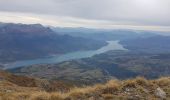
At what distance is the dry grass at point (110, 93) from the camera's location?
14.2m

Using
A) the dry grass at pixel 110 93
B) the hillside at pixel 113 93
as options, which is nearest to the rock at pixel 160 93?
the hillside at pixel 113 93

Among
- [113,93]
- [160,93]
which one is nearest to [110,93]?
[113,93]

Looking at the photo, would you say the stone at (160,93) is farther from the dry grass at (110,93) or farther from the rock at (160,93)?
the dry grass at (110,93)

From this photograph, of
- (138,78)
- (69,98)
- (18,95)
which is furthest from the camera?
(138,78)

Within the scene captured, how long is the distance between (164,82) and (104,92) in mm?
4015

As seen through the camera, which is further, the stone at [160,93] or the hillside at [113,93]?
the stone at [160,93]

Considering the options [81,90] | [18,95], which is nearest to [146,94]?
[81,90]

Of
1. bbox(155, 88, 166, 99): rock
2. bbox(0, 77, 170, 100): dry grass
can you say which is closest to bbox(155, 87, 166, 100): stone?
bbox(155, 88, 166, 99): rock

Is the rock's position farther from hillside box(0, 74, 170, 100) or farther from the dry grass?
the dry grass

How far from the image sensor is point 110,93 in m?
15.0

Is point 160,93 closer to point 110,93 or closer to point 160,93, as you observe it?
point 160,93

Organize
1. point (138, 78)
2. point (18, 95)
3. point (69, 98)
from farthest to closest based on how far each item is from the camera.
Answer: point (138, 78)
point (18, 95)
point (69, 98)

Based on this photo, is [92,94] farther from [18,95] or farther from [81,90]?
[18,95]

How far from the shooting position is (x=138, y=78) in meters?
16.5
